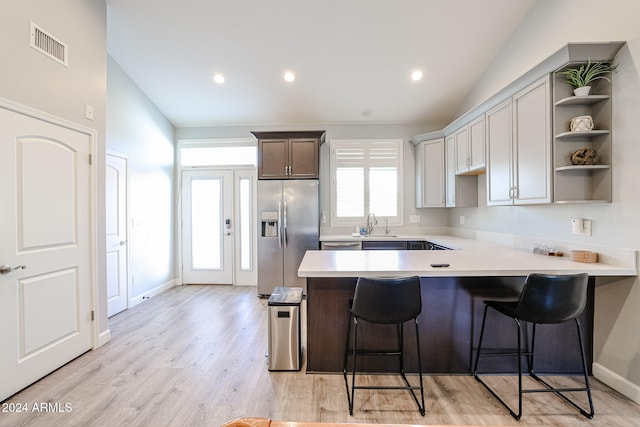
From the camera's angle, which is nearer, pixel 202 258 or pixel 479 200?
Answer: pixel 479 200

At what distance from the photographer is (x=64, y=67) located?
8.23ft

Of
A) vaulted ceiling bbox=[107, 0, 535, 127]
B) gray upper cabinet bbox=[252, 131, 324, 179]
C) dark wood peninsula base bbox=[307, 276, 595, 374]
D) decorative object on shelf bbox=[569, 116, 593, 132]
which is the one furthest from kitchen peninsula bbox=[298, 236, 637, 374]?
vaulted ceiling bbox=[107, 0, 535, 127]

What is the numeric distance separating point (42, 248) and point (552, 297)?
12.5 ft

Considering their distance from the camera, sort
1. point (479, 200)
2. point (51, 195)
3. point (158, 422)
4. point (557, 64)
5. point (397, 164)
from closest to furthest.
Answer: point (158, 422) → point (557, 64) → point (51, 195) → point (479, 200) → point (397, 164)

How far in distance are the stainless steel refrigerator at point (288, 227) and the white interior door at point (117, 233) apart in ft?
5.98

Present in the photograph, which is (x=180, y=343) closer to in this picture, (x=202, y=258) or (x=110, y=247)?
(x=110, y=247)

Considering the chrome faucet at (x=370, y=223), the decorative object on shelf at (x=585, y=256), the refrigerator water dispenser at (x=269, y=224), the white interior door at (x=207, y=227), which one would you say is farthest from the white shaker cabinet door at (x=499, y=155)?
the white interior door at (x=207, y=227)

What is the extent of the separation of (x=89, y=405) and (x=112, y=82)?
3.57m

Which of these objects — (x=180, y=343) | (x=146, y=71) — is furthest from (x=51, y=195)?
(x=146, y=71)

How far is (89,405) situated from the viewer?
1.99m

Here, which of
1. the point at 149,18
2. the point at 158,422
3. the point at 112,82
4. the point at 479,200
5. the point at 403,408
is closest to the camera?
the point at 158,422

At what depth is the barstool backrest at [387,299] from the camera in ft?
6.17

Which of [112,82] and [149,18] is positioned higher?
[149,18]

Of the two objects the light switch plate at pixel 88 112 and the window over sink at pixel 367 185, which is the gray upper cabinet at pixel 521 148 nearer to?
the window over sink at pixel 367 185
